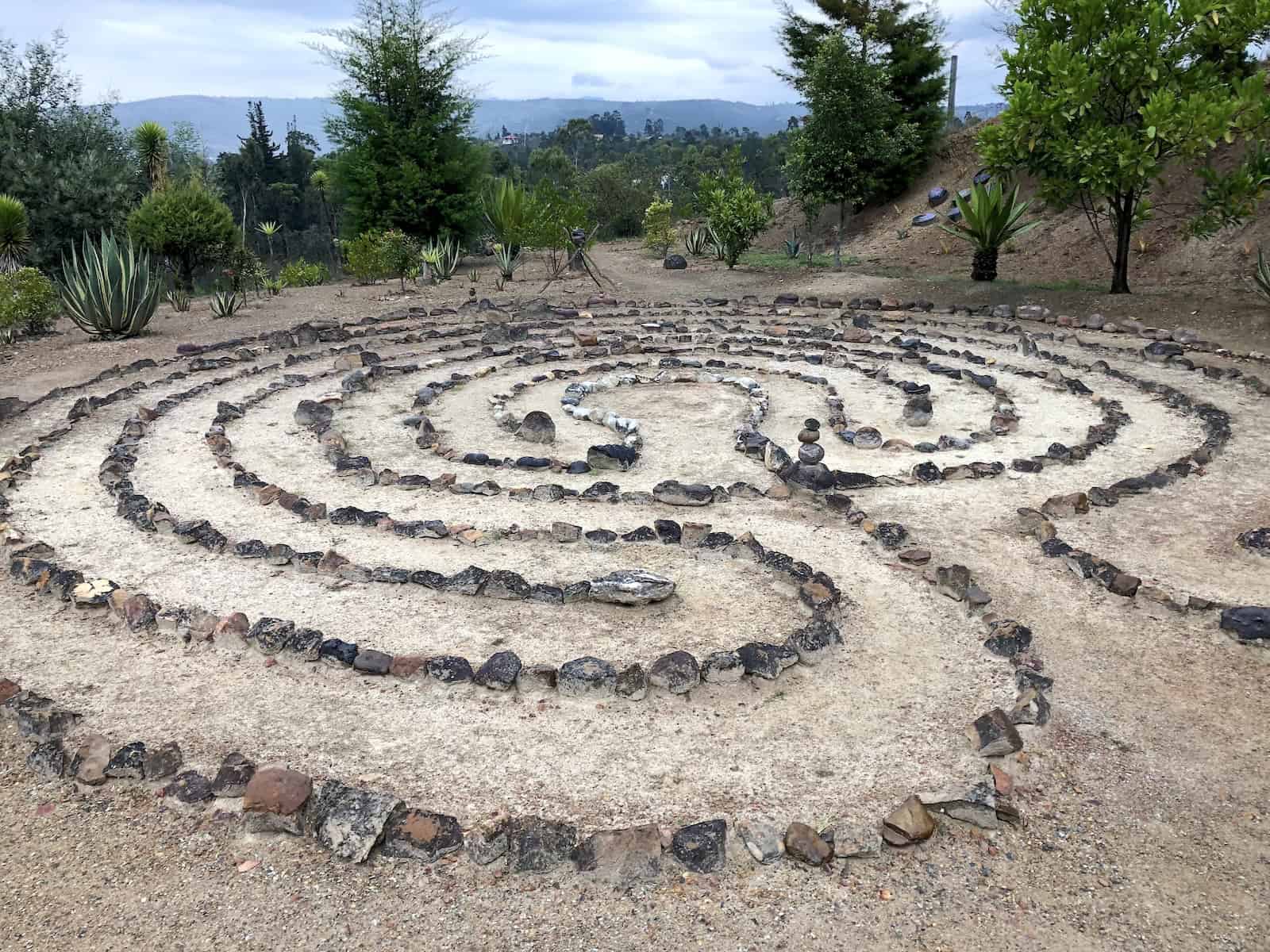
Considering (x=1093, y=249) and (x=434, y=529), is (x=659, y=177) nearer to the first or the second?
(x=1093, y=249)

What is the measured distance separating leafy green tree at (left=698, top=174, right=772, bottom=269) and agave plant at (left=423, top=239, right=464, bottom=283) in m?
6.28

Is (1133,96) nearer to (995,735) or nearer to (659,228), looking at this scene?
(995,735)

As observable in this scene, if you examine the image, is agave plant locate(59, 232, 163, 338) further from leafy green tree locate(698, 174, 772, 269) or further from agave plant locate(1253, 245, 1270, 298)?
agave plant locate(1253, 245, 1270, 298)

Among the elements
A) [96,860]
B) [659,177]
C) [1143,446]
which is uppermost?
[659,177]

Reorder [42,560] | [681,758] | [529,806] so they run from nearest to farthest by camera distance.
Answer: [529,806]
[681,758]
[42,560]

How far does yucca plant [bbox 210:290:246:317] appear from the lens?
1659 cm

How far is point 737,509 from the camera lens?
768 cm

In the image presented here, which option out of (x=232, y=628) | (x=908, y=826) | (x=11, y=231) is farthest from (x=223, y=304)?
(x=908, y=826)

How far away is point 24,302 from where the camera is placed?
14.6 m

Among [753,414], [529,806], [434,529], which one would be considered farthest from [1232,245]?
[529,806]

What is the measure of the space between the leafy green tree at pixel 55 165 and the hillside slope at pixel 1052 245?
19780mm

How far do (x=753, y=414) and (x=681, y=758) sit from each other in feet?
20.3

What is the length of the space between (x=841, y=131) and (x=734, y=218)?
18.5ft

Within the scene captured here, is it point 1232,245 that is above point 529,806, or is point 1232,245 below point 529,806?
above
